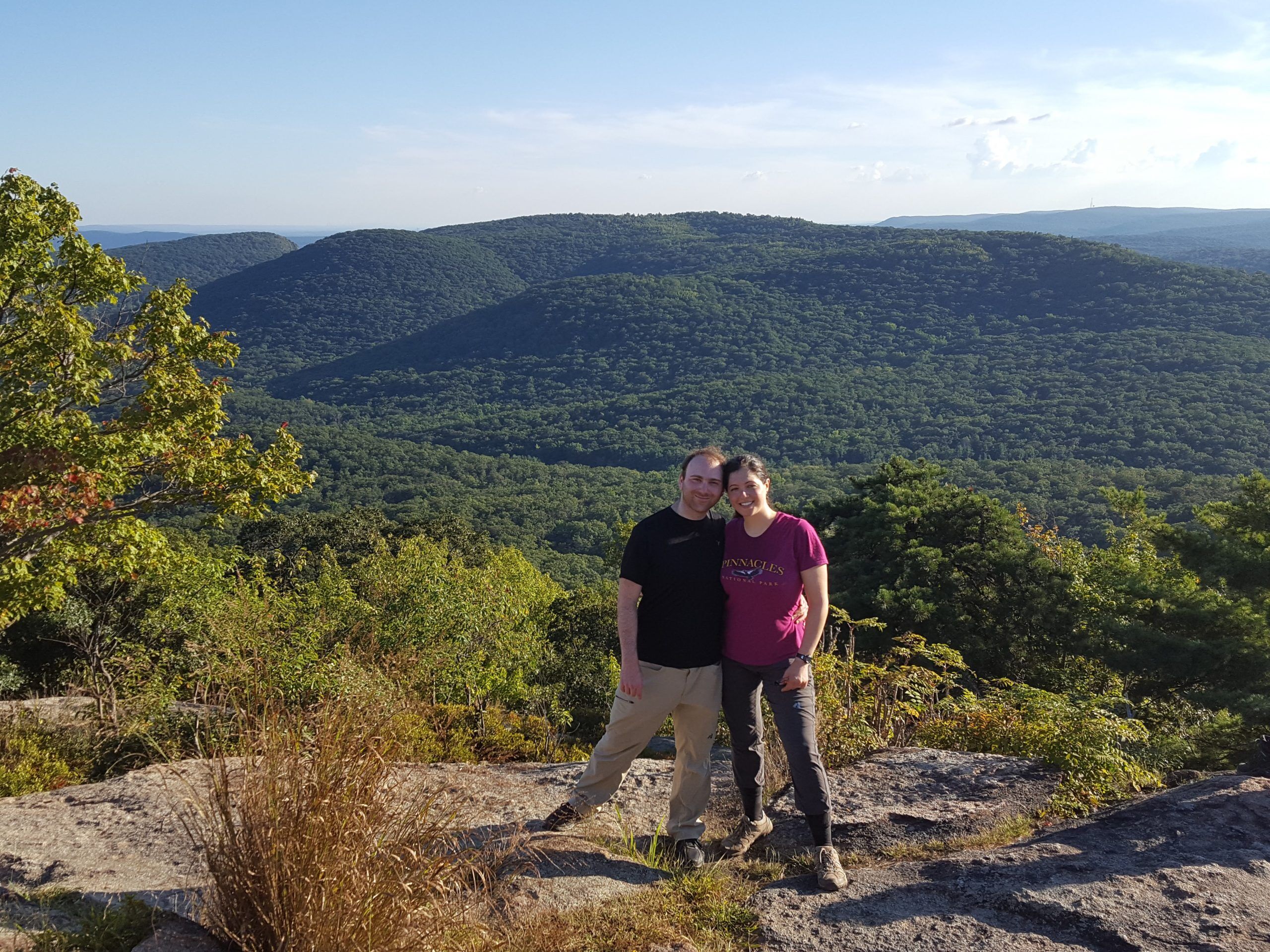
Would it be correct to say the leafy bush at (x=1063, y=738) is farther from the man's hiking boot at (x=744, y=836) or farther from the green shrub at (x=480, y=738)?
the green shrub at (x=480, y=738)

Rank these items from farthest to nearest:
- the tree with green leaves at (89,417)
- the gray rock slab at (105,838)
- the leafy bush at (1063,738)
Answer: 1. the tree with green leaves at (89,417)
2. the leafy bush at (1063,738)
3. the gray rock slab at (105,838)

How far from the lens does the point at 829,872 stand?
329cm

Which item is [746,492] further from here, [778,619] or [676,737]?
[676,737]

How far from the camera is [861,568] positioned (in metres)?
15.5

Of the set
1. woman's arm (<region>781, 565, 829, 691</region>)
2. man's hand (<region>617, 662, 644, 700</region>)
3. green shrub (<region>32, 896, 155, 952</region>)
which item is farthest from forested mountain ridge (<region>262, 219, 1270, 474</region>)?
green shrub (<region>32, 896, 155, 952</region>)

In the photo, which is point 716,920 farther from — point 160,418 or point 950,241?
point 950,241

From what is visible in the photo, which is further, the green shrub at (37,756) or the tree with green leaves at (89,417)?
the tree with green leaves at (89,417)

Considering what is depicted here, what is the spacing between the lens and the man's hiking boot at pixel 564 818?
3.68 meters

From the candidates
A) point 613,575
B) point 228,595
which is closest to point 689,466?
point 228,595

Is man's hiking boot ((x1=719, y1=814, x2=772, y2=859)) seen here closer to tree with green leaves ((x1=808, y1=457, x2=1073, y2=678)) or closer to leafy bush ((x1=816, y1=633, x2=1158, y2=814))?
leafy bush ((x1=816, y1=633, x2=1158, y2=814))

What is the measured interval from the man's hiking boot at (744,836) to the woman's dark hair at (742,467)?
1.53 meters

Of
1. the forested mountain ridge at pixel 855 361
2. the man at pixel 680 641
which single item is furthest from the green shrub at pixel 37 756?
the forested mountain ridge at pixel 855 361

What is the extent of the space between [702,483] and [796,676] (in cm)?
86

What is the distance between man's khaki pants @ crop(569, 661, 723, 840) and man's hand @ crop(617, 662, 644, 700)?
3 cm
